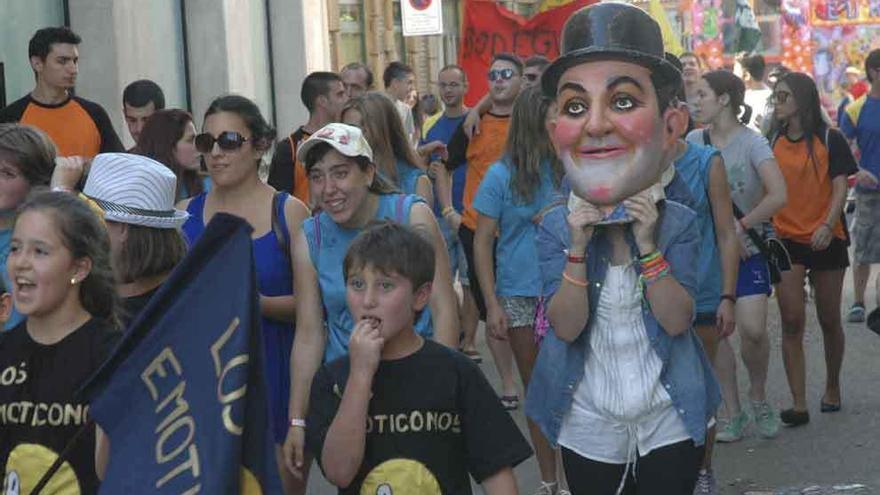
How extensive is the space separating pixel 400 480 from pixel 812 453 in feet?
15.7

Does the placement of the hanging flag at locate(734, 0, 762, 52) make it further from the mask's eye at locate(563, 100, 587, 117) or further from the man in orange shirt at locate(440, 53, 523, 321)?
the mask's eye at locate(563, 100, 587, 117)

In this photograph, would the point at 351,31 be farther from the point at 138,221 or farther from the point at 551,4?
the point at 138,221

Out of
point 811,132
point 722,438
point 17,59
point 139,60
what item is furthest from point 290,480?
point 139,60

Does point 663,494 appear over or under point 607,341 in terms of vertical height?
under

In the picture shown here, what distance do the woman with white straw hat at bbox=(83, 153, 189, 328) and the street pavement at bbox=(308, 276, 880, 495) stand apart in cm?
329

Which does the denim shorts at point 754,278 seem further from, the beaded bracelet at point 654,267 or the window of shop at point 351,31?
the window of shop at point 351,31

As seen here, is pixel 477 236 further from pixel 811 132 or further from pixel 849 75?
pixel 849 75

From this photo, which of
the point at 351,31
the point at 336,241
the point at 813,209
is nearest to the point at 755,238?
the point at 813,209

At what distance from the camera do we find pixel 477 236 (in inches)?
336

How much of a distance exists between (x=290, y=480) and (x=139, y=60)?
964 centimetres

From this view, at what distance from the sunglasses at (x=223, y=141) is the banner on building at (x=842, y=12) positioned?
3592 centimetres

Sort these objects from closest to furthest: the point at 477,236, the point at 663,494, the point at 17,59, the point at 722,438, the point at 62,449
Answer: the point at 62,449 → the point at 663,494 → the point at 477,236 → the point at 722,438 → the point at 17,59

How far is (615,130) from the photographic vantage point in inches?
212

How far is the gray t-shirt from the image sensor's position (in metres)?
9.35
